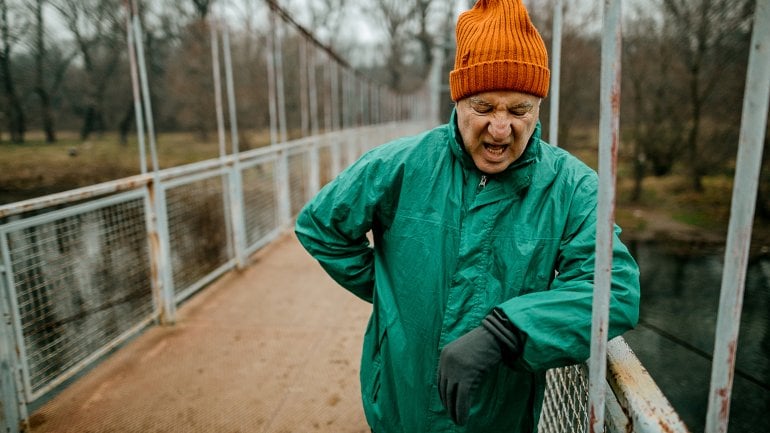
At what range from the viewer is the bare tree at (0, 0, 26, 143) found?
Result: 9.65 ft

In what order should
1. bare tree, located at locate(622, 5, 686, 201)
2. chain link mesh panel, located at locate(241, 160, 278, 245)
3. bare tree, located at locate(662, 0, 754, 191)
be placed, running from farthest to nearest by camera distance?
1. bare tree, located at locate(622, 5, 686, 201)
2. bare tree, located at locate(662, 0, 754, 191)
3. chain link mesh panel, located at locate(241, 160, 278, 245)

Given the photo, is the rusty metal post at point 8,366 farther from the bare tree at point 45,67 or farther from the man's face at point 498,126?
the man's face at point 498,126

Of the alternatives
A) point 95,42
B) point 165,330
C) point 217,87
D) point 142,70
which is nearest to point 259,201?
point 217,87

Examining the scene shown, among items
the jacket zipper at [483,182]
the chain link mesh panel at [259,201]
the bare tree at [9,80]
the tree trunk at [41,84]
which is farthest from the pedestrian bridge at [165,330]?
the tree trunk at [41,84]

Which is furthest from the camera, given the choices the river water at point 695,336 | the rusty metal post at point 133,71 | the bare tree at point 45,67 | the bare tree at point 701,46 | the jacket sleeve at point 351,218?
the bare tree at point 701,46

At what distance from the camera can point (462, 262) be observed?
4.04ft

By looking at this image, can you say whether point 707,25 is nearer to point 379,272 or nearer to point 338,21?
point 379,272

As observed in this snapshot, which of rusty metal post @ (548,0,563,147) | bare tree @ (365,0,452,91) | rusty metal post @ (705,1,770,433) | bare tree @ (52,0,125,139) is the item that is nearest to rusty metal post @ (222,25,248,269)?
bare tree @ (52,0,125,139)

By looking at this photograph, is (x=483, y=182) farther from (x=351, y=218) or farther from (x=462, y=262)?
(x=351, y=218)

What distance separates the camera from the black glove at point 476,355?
1048 millimetres

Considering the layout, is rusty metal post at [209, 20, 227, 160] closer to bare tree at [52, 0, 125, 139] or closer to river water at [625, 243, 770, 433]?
bare tree at [52, 0, 125, 139]

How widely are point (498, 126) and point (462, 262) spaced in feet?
1.16

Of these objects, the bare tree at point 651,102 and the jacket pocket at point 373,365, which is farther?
the bare tree at point 651,102

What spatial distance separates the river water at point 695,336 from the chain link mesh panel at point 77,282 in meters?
3.77
